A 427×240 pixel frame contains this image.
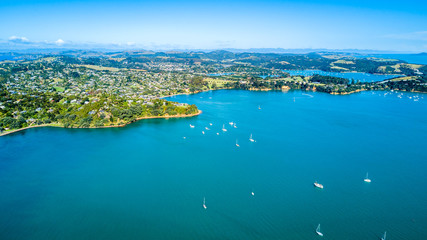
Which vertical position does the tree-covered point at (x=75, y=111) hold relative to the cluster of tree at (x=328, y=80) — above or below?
below

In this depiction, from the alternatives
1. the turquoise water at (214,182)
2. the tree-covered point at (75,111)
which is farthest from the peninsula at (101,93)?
the turquoise water at (214,182)

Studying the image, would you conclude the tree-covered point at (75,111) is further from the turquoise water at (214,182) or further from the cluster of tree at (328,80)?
the cluster of tree at (328,80)

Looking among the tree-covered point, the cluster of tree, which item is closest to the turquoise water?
the tree-covered point

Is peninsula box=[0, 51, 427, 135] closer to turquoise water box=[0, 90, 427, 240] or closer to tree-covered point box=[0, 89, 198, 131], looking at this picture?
tree-covered point box=[0, 89, 198, 131]

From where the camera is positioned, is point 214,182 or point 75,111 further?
point 75,111

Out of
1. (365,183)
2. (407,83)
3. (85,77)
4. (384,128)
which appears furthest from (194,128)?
A: (407,83)

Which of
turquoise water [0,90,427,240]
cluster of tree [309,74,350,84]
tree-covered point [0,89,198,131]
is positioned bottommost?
turquoise water [0,90,427,240]

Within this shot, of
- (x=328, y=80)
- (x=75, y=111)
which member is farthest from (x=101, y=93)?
(x=328, y=80)

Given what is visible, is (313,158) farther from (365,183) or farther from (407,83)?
(407,83)

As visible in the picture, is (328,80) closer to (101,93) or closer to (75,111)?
(101,93)
